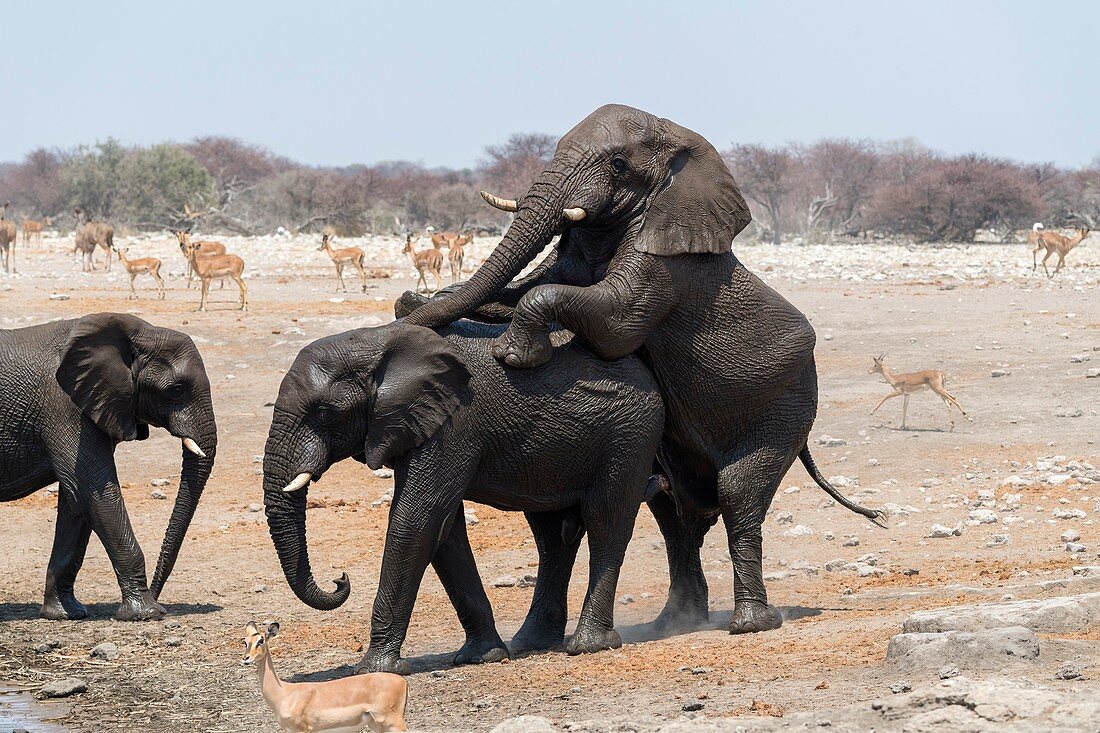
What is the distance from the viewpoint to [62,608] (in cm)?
1043

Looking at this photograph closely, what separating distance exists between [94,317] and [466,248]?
2972 centimetres

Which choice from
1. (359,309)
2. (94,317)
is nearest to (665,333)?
(94,317)

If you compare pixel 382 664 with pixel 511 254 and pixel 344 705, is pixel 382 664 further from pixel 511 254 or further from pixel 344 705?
pixel 511 254

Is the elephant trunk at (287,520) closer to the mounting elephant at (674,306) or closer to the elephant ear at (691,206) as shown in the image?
the mounting elephant at (674,306)

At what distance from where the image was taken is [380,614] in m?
8.04

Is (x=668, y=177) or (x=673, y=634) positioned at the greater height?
(x=668, y=177)

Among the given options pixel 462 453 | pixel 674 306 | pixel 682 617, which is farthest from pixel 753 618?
pixel 462 453

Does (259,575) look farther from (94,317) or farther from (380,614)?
(380,614)

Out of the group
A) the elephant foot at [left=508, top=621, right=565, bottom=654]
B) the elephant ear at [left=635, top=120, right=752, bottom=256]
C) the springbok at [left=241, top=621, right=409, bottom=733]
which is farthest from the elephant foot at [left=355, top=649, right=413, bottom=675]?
the elephant ear at [left=635, top=120, right=752, bottom=256]

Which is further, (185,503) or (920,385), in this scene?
(920,385)

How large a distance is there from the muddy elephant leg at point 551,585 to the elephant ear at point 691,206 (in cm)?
154

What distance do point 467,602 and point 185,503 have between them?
281 cm

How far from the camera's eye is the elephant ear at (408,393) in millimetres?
7898

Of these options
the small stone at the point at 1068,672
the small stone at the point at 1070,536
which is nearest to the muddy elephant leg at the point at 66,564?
the small stone at the point at 1068,672
